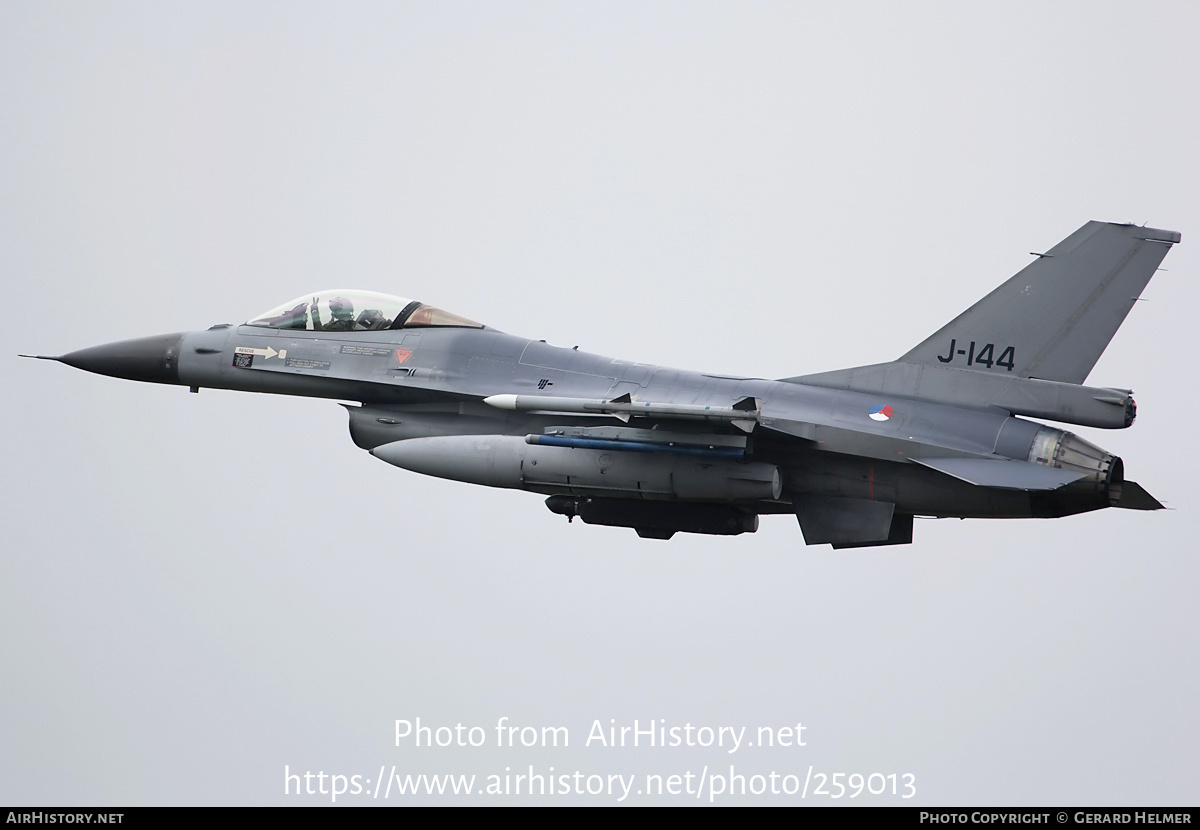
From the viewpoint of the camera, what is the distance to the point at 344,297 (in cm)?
2198

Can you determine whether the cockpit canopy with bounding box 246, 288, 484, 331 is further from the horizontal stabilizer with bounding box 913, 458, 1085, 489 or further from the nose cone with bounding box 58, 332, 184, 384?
the horizontal stabilizer with bounding box 913, 458, 1085, 489

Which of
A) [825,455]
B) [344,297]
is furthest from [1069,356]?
[344,297]

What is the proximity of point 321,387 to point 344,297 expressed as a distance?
48.8 inches

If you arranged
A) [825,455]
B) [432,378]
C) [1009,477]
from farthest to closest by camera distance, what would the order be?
1. [432,378]
2. [825,455]
3. [1009,477]

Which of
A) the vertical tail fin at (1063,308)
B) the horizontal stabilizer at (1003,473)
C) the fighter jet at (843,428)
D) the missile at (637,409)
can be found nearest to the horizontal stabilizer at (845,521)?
the fighter jet at (843,428)

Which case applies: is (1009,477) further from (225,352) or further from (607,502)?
(225,352)

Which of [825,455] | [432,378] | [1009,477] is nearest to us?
[1009,477]

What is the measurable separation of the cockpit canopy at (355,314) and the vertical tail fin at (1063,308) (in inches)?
241

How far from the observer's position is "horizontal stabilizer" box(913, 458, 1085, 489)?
17.9 m

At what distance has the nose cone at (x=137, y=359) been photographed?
22281mm

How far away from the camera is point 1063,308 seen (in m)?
18.8

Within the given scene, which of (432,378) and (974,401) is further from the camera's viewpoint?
(432,378)

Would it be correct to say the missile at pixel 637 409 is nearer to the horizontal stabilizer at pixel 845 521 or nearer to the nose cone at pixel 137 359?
the horizontal stabilizer at pixel 845 521

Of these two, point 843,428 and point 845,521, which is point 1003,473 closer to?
point 843,428
